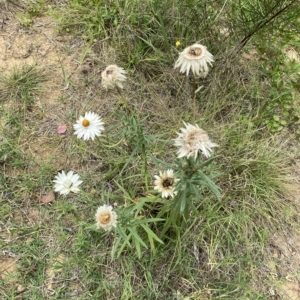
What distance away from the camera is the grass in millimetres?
1900

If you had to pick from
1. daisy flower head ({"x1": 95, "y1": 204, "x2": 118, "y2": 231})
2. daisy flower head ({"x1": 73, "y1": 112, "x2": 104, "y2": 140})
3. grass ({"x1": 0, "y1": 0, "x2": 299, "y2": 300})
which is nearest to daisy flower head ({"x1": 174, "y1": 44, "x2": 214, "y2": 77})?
grass ({"x1": 0, "y1": 0, "x2": 299, "y2": 300})

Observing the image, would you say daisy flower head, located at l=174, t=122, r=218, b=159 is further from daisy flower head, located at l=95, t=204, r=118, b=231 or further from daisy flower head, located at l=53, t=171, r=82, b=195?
daisy flower head, located at l=53, t=171, r=82, b=195

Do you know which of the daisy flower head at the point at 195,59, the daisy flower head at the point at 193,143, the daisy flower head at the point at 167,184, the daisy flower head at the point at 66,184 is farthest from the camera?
the daisy flower head at the point at 66,184

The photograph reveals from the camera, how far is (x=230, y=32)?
2.50 m

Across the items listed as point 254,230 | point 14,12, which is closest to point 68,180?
point 254,230

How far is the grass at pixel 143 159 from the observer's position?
1.90 metres

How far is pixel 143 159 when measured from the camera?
76.9 inches

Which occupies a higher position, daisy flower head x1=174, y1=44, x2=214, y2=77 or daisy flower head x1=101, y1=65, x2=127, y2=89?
daisy flower head x1=174, y1=44, x2=214, y2=77

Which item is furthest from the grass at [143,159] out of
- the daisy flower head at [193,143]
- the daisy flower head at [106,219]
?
the daisy flower head at [193,143]

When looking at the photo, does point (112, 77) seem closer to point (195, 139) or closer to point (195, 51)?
point (195, 51)

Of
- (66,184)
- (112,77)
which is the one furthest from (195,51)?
Result: (66,184)

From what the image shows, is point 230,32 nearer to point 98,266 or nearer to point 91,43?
point 91,43

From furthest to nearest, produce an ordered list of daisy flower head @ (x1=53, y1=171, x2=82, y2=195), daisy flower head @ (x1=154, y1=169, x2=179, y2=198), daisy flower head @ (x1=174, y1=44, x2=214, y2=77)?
daisy flower head @ (x1=53, y1=171, x2=82, y2=195) → daisy flower head @ (x1=154, y1=169, x2=179, y2=198) → daisy flower head @ (x1=174, y1=44, x2=214, y2=77)

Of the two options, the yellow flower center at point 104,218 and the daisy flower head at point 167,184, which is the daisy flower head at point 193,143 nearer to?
the daisy flower head at point 167,184
